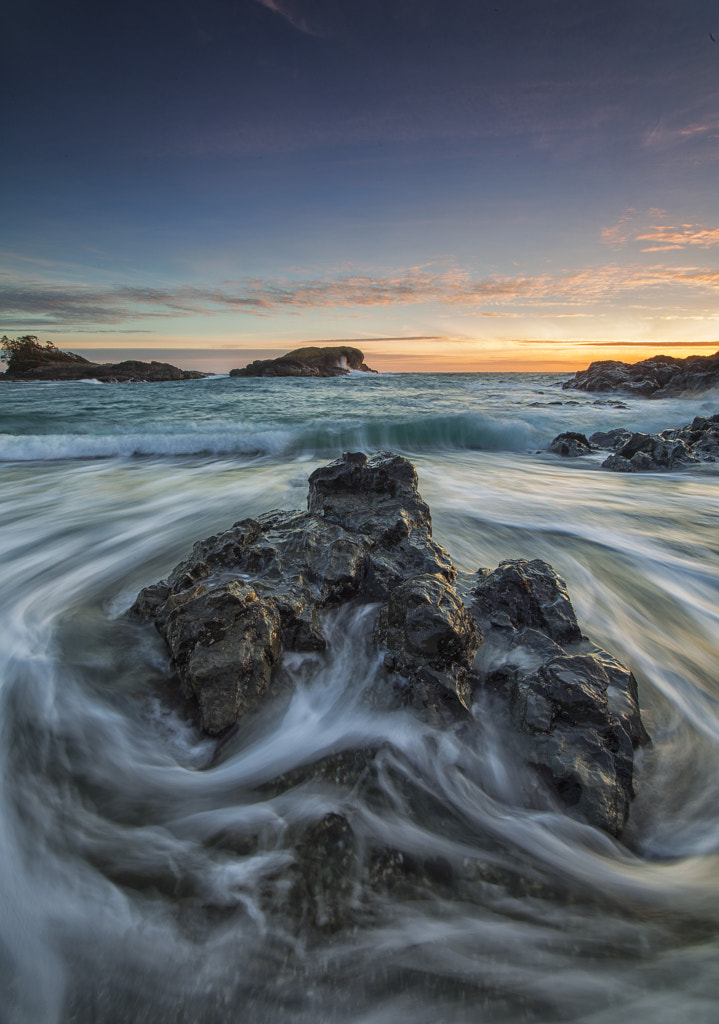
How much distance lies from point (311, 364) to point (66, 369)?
127 ft

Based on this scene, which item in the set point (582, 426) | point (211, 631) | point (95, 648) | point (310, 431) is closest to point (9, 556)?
point (95, 648)

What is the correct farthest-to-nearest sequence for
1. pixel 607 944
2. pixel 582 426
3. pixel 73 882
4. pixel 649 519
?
pixel 582 426
pixel 649 519
pixel 73 882
pixel 607 944

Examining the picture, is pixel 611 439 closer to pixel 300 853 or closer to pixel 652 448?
pixel 652 448

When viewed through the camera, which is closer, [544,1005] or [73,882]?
[544,1005]

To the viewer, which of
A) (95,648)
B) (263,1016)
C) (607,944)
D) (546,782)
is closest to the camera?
(263,1016)

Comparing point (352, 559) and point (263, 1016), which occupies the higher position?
point (352, 559)

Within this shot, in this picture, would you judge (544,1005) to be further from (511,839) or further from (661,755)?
(661,755)

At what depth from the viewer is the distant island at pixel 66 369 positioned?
2013 inches

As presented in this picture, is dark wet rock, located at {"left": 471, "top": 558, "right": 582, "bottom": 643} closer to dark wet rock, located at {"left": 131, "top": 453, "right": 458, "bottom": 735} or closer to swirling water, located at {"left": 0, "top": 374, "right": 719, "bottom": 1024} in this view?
dark wet rock, located at {"left": 131, "top": 453, "right": 458, "bottom": 735}

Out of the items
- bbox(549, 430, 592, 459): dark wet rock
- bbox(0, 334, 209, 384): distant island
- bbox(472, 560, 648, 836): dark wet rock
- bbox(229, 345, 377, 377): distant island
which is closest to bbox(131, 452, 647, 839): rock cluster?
bbox(472, 560, 648, 836): dark wet rock

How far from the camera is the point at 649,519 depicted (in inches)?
254

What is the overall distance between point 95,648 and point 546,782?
2761 millimetres

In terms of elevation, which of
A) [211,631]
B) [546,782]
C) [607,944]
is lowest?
[607,944]

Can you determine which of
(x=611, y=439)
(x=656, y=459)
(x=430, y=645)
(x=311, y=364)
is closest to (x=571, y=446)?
(x=656, y=459)
